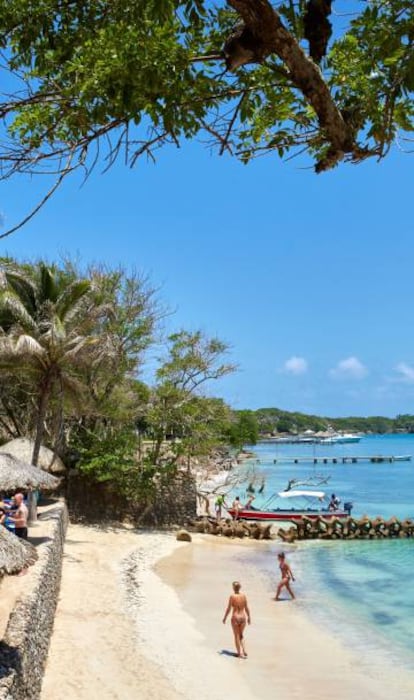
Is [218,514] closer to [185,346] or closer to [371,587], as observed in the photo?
[185,346]

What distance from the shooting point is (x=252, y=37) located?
3.09 metres

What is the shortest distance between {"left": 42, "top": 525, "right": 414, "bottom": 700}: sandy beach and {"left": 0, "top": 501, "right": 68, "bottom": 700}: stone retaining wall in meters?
0.41

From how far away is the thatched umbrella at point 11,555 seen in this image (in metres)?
8.30

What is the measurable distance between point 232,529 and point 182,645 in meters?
12.8

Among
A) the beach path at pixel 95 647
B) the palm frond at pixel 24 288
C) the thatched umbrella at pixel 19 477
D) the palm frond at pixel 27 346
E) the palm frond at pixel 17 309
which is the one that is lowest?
the beach path at pixel 95 647

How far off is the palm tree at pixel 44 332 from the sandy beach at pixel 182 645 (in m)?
4.93

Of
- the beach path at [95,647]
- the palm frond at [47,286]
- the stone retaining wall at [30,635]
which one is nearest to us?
the stone retaining wall at [30,635]

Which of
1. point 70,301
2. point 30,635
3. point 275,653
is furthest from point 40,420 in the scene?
point 30,635

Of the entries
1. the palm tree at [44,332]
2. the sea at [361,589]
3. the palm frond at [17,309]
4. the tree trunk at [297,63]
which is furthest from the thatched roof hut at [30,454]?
the tree trunk at [297,63]

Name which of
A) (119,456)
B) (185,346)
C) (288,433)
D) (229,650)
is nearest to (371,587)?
(229,650)

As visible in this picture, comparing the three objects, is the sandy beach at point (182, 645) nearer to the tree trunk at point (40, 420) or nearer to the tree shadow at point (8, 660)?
the tree shadow at point (8, 660)

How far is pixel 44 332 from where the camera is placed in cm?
1900

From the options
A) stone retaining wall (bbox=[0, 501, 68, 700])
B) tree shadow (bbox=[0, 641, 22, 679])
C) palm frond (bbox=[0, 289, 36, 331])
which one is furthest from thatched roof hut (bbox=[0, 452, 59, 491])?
tree shadow (bbox=[0, 641, 22, 679])

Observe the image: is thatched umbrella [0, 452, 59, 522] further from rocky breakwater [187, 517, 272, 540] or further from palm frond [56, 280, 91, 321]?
rocky breakwater [187, 517, 272, 540]
